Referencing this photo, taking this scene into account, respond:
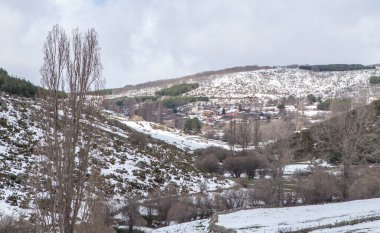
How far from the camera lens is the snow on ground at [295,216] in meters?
25.2

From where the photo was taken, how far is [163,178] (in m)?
46.9

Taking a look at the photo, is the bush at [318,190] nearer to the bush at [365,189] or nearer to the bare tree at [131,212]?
the bush at [365,189]

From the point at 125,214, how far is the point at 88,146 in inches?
815

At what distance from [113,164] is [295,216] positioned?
23.1m

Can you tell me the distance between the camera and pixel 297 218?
2855cm

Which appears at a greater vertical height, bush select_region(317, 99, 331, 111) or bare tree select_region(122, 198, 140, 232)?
bare tree select_region(122, 198, 140, 232)

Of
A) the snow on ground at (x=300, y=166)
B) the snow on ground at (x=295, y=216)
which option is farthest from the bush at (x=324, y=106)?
the snow on ground at (x=295, y=216)

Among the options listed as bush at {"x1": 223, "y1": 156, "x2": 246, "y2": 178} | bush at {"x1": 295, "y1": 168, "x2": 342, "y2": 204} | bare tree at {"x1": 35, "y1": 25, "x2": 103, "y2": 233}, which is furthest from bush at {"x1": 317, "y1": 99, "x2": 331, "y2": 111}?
bare tree at {"x1": 35, "y1": 25, "x2": 103, "y2": 233}

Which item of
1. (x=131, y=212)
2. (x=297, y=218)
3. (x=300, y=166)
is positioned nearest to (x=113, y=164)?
(x=131, y=212)

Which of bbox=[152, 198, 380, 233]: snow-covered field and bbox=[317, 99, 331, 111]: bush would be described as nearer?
bbox=[152, 198, 380, 233]: snow-covered field

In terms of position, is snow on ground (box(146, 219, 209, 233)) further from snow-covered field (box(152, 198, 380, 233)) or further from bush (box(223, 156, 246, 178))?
bush (box(223, 156, 246, 178))

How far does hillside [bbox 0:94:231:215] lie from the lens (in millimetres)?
33347

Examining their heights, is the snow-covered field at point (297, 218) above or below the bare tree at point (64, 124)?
below

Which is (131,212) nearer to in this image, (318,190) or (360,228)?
(318,190)
